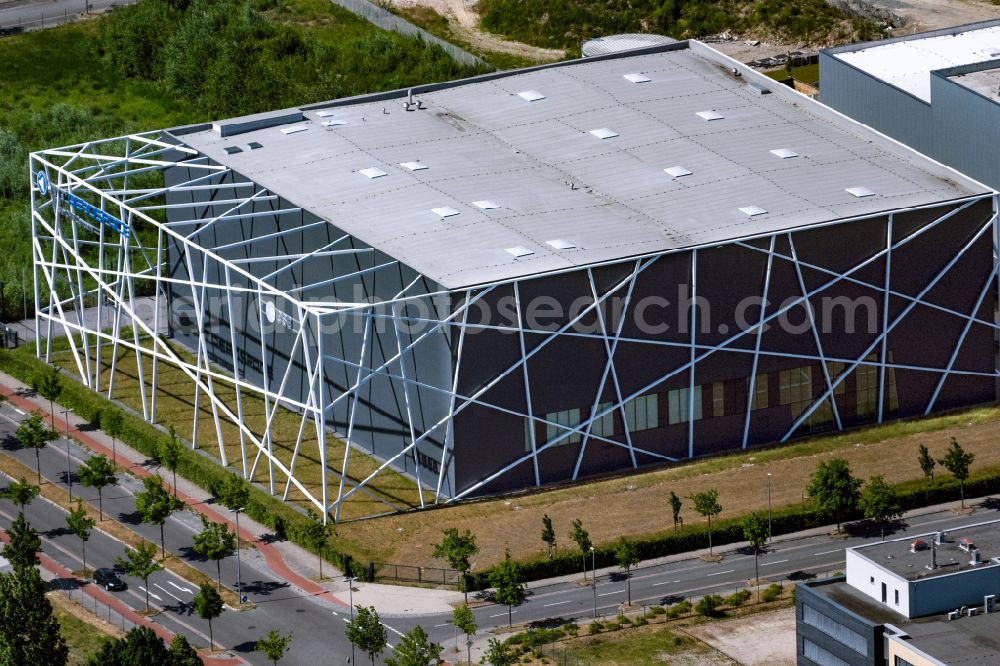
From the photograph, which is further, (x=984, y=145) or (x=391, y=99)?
(x=391, y=99)

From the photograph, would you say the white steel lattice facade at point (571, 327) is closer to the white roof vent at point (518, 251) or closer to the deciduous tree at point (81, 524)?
the white roof vent at point (518, 251)

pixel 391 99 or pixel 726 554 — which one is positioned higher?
pixel 391 99

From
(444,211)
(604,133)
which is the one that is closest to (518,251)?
(444,211)

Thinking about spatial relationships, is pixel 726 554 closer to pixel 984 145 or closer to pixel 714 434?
pixel 714 434

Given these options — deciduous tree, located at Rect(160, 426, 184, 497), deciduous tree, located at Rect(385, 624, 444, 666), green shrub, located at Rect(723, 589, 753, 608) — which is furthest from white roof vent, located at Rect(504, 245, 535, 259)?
deciduous tree, located at Rect(385, 624, 444, 666)

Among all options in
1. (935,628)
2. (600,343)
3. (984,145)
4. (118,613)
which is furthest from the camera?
(984,145)

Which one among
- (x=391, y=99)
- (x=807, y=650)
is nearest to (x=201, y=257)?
(x=391, y=99)

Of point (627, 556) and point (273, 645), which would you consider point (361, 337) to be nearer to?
point (627, 556)

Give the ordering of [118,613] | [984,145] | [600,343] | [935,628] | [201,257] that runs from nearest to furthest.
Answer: [935,628]
[118,613]
[600,343]
[984,145]
[201,257]
